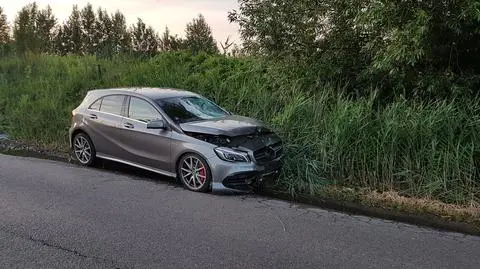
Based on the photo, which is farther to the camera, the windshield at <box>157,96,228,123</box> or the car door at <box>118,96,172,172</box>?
the windshield at <box>157,96,228,123</box>

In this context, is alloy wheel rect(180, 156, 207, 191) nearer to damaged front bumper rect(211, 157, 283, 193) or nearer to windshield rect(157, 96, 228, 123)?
damaged front bumper rect(211, 157, 283, 193)

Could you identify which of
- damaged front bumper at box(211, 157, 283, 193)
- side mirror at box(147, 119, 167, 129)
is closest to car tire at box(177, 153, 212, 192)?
damaged front bumper at box(211, 157, 283, 193)

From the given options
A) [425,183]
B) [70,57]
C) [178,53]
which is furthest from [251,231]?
[70,57]

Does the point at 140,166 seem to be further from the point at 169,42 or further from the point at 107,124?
the point at 169,42

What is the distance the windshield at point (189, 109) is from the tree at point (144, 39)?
1023 centimetres

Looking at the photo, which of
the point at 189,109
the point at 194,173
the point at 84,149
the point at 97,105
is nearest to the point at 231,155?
the point at 194,173

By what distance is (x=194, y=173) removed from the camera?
8320 millimetres

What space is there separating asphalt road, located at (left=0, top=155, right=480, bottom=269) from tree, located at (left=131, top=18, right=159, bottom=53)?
12520 millimetres

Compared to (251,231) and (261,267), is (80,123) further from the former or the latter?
(261,267)

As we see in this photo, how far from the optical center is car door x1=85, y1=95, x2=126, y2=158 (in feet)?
31.4

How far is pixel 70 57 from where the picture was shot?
20922 millimetres

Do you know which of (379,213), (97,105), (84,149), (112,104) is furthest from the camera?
(84,149)

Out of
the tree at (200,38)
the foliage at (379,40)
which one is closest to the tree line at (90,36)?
the tree at (200,38)

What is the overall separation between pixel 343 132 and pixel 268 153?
1588 millimetres
